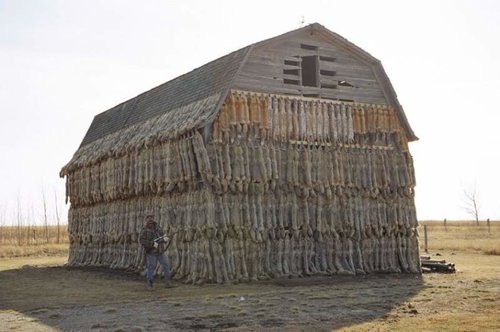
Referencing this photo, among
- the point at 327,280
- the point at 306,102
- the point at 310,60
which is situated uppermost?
the point at 310,60

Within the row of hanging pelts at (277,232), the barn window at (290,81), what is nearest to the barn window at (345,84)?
the barn window at (290,81)

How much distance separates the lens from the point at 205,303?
667 inches

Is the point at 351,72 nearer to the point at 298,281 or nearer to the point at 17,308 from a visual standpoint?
the point at 298,281

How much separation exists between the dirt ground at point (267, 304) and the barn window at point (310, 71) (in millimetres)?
7851

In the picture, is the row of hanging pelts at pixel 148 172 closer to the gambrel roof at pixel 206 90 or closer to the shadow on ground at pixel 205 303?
the gambrel roof at pixel 206 90

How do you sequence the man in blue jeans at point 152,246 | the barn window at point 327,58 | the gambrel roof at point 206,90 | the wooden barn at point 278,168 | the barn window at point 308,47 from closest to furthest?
the man in blue jeans at point 152,246
the wooden barn at point 278,168
the gambrel roof at point 206,90
the barn window at point 308,47
the barn window at point 327,58

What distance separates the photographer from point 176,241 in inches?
939

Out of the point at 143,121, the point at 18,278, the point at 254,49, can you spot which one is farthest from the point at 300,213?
the point at 18,278

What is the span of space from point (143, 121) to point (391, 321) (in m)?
18.4

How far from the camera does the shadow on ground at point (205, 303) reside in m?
14.0

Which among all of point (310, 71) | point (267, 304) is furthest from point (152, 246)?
point (310, 71)

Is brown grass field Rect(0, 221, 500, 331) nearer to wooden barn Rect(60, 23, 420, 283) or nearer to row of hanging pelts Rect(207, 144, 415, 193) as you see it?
wooden barn Rect(60, 23, 420, 283)

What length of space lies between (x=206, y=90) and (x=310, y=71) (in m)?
4.39

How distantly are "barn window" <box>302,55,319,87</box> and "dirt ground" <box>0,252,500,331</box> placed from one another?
7851 mm
